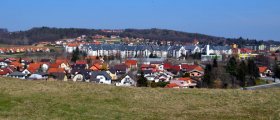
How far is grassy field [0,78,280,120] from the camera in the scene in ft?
37.0

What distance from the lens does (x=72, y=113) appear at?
11.2 meters

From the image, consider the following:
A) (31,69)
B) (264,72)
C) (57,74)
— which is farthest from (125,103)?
(264,72)

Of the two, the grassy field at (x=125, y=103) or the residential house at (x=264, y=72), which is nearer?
the grassy field at (x=125, y=103)

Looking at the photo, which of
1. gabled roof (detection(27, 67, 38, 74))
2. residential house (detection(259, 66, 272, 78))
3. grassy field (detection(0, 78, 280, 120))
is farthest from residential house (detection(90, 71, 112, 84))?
grassy field (detection(0, 78, 280, 120))

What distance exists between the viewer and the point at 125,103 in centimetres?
1307

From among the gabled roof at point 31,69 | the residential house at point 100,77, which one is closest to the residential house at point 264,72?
the residential house at point 100,77

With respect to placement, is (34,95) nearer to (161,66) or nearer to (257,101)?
(257,101)

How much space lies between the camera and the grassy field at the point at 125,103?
11289 mm

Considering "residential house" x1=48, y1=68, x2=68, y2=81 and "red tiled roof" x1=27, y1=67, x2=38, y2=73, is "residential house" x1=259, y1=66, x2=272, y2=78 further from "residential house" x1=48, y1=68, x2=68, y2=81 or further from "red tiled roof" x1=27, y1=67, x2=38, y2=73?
"red tiled roof" x1=27, y1=67, x2=38, y2=73

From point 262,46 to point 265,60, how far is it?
101974 millimetres

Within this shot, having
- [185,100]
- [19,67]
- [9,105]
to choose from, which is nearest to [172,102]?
[185,100]

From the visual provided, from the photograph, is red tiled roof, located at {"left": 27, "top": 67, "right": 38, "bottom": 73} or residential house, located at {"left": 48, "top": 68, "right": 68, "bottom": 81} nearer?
residential house, located at {"left": 48, "top": 68, "right": 68, "bottom": 81}

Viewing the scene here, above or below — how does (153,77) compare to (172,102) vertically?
below

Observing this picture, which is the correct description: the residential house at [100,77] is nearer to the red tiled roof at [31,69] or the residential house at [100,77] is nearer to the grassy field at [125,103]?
the red tiled roof at [31,69]
